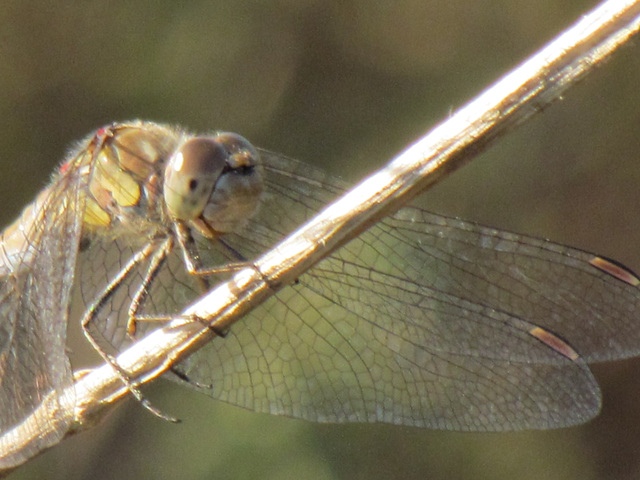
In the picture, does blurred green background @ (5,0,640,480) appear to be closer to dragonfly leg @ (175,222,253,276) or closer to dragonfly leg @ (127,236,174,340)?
dragonfly leg @ (127,236,174,340)

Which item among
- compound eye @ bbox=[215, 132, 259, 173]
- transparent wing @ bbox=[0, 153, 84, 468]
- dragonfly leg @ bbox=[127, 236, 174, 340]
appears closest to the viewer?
transparent wing @ bbox=[0, 153, 84, 468]

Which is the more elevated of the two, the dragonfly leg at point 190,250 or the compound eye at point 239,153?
the compound eye at point 239,153

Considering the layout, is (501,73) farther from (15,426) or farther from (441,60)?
(15,426)

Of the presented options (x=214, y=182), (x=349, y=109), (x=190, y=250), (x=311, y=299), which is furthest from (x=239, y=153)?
(x=349, y=109)

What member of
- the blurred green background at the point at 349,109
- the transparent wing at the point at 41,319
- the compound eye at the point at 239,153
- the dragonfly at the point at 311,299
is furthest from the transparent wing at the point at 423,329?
the blurred green background at the point at 349,109

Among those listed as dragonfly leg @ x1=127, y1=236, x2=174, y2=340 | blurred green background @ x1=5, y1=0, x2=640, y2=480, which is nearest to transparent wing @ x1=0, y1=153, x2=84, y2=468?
dragonfly leg @ x1=127, y1=236, x2=174, y2=340

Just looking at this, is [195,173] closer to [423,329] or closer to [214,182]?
[214,182]

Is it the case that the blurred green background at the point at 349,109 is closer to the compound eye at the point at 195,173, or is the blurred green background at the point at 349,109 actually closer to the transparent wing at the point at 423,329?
the transparent wing at the point at 423,329
